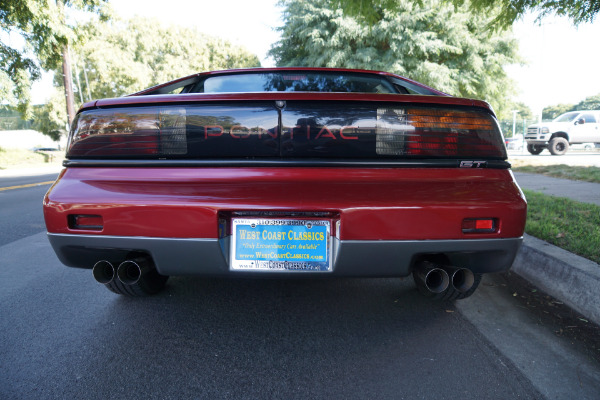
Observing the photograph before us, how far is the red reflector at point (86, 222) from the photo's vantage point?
178cm

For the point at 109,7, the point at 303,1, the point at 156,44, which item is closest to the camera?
the point at 109,7

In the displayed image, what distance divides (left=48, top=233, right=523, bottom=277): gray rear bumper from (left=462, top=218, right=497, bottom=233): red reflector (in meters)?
0.05

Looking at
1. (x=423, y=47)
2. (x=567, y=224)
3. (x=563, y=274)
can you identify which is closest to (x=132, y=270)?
(x=563, y=274)

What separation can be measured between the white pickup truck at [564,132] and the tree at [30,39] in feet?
55.3

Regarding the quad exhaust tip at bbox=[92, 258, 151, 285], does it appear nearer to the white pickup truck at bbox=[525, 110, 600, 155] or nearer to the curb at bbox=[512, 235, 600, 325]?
the curb at bbox=[512, 235, 600, 325]

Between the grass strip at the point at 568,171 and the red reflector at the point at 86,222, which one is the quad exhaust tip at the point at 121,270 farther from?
the grass strip at the point at 568,171

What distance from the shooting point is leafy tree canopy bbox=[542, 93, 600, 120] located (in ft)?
201

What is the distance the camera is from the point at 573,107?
226 ft

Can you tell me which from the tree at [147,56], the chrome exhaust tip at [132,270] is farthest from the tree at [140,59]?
the chrome exhaust tip at [132,270]

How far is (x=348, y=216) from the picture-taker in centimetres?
168

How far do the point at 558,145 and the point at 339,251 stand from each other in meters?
16.9

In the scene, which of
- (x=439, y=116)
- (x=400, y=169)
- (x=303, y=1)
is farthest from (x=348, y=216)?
(x=303, y=1)

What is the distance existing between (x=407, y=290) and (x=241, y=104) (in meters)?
1.68

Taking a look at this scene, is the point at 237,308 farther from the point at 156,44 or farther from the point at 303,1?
the point at 156,44
